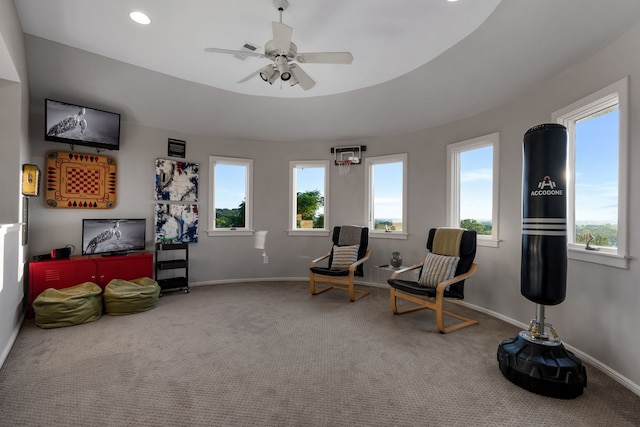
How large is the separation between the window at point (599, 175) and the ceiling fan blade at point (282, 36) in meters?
2.56

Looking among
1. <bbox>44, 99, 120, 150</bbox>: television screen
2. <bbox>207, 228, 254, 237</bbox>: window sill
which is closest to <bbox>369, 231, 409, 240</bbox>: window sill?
<bbox>207, 228, 254, 237</bbox>: window sill

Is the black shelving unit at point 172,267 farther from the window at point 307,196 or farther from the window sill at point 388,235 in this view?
the window sill at point 388,235

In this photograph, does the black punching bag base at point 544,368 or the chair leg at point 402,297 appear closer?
the black punching bag base at point 544,368

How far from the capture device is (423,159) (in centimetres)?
470

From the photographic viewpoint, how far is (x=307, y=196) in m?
5.71

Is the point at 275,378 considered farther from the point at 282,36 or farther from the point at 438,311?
the point at 282,36

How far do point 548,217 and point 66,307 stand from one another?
15.1 ft

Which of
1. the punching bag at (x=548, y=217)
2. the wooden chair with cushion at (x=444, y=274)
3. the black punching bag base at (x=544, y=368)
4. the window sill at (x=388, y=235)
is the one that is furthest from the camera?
the window sill at (x=388, y=235)

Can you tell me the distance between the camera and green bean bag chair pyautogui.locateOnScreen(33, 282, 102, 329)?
3.15 meters

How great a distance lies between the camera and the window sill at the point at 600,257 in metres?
2.26

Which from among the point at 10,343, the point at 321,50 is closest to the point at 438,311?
the point at 321,50

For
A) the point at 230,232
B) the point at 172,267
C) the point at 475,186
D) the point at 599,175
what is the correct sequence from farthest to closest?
the point at 230,232
the point at 172,267
the point at 475,186
the point at 599,175

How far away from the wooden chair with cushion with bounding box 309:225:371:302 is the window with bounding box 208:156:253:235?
160 centimetres

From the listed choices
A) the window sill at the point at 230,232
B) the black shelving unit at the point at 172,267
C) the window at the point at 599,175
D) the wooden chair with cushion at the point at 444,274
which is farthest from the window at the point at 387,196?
the black shelving unit at the point at 172,267
